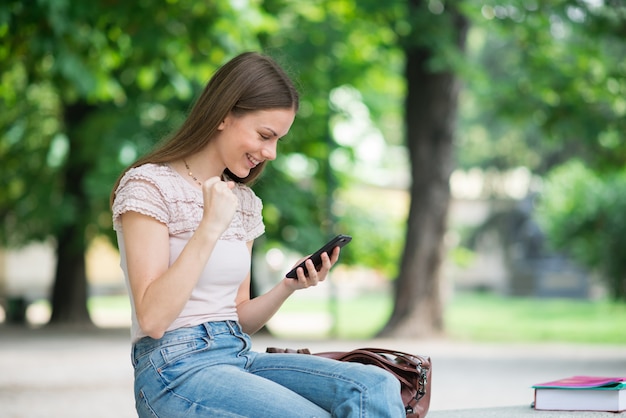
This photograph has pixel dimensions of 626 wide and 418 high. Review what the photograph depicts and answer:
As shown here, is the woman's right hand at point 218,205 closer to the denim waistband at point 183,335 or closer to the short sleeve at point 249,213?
the denim waistband at point 183,335

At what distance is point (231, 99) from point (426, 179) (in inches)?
563

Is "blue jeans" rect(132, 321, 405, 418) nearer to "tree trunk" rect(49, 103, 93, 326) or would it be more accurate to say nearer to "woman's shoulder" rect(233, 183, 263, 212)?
"woman's shoulder" rect(233, 183, 263, 212)

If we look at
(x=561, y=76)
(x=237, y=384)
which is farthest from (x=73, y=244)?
(x=237, y=384)

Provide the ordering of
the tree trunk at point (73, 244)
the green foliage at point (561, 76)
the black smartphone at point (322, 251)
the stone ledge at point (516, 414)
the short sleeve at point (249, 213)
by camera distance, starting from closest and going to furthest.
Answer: the black smartphone at point (322, 251), the short sleeve at point (249, 213), the stone ledge at point (516, 414), the green foliage at point (561, 76), the tree trunk at point (73, 244)

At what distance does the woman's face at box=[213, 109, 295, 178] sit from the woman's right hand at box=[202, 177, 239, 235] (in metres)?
0.34

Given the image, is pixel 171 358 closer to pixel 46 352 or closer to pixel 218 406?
pixel 218 406

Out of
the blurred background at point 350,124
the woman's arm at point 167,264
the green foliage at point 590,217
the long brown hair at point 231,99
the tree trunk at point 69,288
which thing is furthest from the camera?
the tree trunk at point 69,288

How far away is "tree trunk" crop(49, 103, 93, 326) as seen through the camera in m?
20.0

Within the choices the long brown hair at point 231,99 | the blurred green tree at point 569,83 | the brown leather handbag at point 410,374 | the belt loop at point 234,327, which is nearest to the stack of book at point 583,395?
the brown leather handbag at point 410,374

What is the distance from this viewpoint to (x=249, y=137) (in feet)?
11.9

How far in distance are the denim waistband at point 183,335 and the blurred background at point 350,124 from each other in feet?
21.6

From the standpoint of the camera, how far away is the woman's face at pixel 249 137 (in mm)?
3611

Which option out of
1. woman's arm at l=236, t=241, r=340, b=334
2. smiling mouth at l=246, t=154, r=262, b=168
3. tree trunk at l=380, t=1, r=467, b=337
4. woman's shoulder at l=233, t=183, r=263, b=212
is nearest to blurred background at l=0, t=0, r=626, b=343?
tree trunk at l=380, t=1, r=467, b=337

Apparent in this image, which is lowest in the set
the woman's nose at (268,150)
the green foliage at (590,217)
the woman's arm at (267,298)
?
the woman's arm at (267,298)
